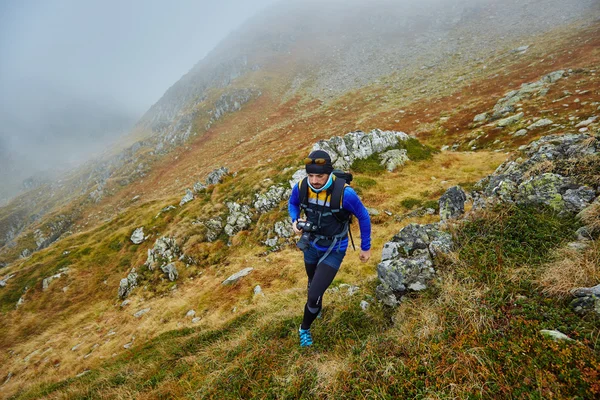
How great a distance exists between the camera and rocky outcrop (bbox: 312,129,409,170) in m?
20.0

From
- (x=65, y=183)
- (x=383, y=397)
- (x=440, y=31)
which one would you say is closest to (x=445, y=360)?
(x=383, y=397)

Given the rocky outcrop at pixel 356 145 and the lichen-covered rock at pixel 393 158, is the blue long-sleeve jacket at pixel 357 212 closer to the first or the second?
the rocky outcrop at pixel 356 145

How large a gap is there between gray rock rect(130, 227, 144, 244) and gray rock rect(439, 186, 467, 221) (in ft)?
69.5

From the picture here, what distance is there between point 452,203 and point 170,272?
1528 cm

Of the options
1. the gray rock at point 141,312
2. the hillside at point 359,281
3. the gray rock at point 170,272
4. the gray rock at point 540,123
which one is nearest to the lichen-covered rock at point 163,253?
the hillside at point 359,281

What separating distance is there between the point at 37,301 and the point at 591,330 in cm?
2728

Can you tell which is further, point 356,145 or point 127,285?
point 356,145

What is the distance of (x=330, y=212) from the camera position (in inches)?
209

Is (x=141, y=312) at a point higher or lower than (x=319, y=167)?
lower

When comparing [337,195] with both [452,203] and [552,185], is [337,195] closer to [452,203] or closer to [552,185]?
[552,185]

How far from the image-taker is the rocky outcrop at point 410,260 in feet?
19.0

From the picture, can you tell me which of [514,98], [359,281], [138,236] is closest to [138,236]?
[138,236]

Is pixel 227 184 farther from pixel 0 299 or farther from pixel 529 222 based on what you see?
pixel 529 222

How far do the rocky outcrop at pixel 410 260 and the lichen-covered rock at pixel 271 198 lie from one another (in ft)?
37.0
